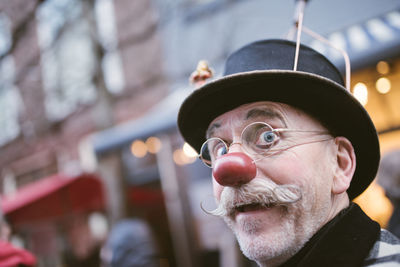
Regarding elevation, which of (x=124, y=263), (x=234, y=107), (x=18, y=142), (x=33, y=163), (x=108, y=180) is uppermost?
(x=18, y=142)

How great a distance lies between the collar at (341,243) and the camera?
1175 millimetres

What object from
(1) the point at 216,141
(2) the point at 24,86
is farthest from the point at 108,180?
(2) the point at 24,86

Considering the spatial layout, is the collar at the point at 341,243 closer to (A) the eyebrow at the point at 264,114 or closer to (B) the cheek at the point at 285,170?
(B) the cheek at the point at 285,170

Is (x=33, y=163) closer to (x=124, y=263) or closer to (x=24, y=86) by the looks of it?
(x=24, y=86)

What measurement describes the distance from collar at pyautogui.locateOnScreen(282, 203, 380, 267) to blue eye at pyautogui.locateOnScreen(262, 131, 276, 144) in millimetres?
392

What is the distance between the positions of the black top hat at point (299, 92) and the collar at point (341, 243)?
1.12 feet

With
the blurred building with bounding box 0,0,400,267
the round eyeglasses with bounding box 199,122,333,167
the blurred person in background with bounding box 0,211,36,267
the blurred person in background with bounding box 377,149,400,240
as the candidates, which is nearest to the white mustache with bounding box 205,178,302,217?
the round eyeglasses with bounding box 199,122,333,167

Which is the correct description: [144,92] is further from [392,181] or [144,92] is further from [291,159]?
[291,159]

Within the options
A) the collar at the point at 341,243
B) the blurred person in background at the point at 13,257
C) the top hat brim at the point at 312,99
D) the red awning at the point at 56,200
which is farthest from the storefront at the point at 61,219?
the collar at the point at 341,243

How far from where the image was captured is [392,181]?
2625 millimetres

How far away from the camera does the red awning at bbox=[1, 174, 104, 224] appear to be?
506cm

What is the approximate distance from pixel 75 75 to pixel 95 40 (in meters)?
2.35

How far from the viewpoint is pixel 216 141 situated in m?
1.57

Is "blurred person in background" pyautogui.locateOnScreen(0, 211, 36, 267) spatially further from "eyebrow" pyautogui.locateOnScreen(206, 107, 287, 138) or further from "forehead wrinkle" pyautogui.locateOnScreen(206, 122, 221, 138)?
"eyebrow" pyautogui.locateOnScreen(206, 107, 287, 138)
